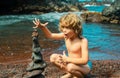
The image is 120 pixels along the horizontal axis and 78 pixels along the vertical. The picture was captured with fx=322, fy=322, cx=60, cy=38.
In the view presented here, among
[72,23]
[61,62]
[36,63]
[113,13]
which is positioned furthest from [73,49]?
[113,13]

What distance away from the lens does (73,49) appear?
5.03 meters

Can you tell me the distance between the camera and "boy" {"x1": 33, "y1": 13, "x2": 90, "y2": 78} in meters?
4.84

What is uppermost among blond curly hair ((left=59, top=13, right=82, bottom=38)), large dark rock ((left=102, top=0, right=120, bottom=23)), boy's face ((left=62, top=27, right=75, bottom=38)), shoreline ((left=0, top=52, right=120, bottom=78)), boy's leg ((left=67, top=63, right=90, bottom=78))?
blond curly hair ((left=59, top=13, right=82, bottom=38))

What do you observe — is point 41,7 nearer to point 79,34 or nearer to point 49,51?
point 49,51

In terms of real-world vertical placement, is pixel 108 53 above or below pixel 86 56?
below

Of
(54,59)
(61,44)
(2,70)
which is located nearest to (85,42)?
(54,59)

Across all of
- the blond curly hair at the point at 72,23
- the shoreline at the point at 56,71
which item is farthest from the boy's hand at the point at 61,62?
the shoreline at the point at 56,71

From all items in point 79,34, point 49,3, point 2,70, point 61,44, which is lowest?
point 49,3

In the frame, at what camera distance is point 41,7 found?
56000mm

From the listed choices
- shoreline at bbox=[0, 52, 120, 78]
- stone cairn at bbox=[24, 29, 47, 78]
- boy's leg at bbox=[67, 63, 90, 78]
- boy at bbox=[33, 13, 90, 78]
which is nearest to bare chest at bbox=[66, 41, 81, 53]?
boy at bbox=[33, 13, 90, 78]

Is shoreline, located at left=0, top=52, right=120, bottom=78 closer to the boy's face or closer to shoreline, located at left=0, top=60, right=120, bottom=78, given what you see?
shoreline, located at left=0, top=60, right=120, bottom=78

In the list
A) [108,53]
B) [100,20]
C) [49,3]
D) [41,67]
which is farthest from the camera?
[49,3]

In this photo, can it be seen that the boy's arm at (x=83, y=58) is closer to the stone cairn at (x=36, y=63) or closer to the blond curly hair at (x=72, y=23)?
the blond curly hair at (x=72, y=23)

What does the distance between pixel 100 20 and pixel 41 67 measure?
104ft
